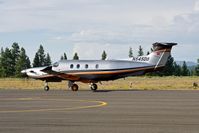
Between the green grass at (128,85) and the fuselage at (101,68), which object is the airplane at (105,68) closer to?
the fuselage at (101,68)

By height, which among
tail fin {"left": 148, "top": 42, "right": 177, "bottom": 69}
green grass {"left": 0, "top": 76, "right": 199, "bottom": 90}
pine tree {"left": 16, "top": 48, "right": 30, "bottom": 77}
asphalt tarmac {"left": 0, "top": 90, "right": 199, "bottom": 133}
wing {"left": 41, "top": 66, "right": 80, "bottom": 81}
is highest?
pine tree {"left": 16, "top": 48, "right": 30, "bottom": 77}

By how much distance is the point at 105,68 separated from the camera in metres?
43.6

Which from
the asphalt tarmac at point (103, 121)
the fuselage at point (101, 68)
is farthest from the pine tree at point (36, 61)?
the asphalt tarmac at point (103, 121)

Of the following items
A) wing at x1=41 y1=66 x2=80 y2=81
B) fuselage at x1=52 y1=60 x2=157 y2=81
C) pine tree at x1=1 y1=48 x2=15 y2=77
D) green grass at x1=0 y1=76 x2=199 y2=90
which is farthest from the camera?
pine tree at x1=1 y1=48 x2=15 y2=77

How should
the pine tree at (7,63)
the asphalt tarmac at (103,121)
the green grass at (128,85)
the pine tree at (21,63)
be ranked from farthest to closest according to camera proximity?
the pine tree at (7,63) → the pine tree at (21,63) → the green grass at (128,85) → the asphalt tarmac at (103,121)

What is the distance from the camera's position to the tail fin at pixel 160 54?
142 feet

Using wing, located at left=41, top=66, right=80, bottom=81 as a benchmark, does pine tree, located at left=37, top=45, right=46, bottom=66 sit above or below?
above

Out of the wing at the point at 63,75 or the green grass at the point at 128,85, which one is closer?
the wing at the point at 63,75

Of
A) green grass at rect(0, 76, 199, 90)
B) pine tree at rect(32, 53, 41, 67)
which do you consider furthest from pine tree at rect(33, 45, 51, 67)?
green grass at rect(0, 76, 199, 90)

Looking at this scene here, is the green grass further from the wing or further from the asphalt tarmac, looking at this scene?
the asphalt tarmac

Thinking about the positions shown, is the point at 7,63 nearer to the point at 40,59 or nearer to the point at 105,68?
the point at 40,59

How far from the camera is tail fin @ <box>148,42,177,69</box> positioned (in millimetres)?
43281

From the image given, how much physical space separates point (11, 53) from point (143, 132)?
4922 inches

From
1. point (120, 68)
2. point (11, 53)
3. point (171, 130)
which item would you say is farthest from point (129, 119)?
point (11, 53)
